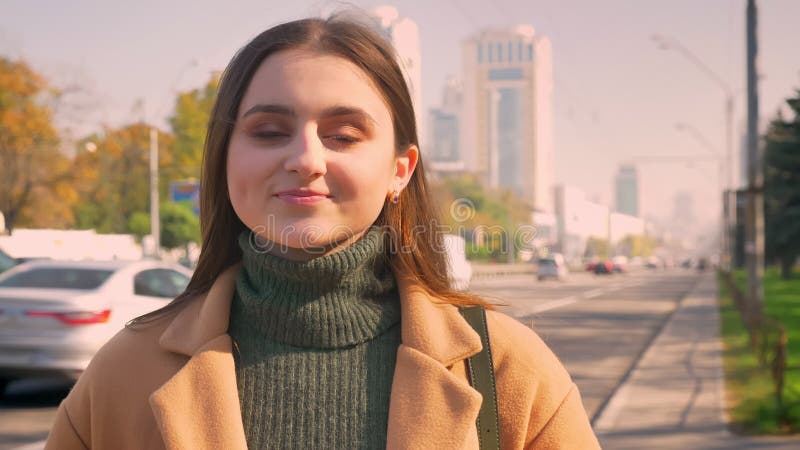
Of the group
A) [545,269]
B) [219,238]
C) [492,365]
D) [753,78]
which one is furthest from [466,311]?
[545,269]

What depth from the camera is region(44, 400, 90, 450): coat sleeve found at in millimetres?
1803

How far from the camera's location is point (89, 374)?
5.96 ft

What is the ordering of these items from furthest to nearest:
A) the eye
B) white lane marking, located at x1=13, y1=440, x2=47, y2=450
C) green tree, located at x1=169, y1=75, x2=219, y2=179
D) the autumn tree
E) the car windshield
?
the autumn tree, green tree, located at x1=169, y1=75, x2=219, y2=179, the car windshield, white lane marking, located at x1=13, y1=440, x2=47, y2=450, the eye

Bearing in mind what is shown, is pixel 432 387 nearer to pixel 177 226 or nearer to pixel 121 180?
pixel 177 226

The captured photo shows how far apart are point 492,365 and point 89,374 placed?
727 millimetres

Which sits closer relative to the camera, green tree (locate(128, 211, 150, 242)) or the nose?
the nose

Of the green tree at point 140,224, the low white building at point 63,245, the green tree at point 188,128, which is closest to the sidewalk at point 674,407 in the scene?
the low white building at point 63,245

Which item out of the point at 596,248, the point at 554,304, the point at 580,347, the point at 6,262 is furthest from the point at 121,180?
the point at 596,248

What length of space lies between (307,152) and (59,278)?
993 centimetres

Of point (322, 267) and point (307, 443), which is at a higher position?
point (322, 267)

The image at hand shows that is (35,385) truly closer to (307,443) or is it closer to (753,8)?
(307,443)

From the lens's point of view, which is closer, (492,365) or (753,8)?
(492,365)

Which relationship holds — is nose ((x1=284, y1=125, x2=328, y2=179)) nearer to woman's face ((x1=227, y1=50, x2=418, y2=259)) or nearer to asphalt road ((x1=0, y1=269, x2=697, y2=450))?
woman's face ((x1=227, y1=50, x2=418, y2=259))

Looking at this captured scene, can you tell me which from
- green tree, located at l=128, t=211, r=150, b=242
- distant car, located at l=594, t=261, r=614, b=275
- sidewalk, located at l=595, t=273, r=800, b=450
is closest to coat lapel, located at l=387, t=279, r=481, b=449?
sidewalk, located at l=595, t=273, r=800, b=450
